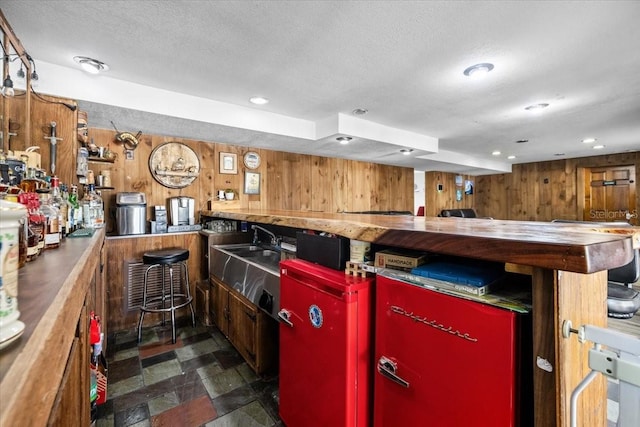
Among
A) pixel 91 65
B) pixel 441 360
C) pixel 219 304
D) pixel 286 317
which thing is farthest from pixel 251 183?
pixel 441 360

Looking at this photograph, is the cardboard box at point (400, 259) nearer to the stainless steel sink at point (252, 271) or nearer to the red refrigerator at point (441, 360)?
the red refrigerator at point (441, 360)

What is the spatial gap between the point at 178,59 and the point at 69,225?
4.27 ft

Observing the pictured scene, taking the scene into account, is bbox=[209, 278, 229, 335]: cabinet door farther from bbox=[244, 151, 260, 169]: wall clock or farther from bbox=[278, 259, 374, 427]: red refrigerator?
bbox=[244, 151, 260, 169]: wall clock

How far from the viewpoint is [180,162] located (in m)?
3.52

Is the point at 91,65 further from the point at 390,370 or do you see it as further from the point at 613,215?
the point at 613,215

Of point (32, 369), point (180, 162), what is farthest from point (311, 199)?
point (32, 369)

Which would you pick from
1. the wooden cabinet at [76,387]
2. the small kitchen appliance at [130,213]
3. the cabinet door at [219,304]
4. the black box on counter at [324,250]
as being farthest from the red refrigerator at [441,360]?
the small kitchen appliance at [130,213]

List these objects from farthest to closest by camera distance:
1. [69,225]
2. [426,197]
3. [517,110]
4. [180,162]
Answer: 1. [426,197]
2. [180,162]
3. [517,110]
4. [69,225]

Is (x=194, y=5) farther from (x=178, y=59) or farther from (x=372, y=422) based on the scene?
(x=372, y=422)

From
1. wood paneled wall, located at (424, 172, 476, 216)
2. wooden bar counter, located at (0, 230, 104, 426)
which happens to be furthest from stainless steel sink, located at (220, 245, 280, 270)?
wood paneled wall, located at (424, 172, 476, 216)

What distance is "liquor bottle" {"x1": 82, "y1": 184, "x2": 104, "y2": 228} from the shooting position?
222cm

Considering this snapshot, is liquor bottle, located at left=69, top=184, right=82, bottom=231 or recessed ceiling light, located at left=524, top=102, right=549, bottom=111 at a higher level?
recessed ceiling light, located at left=524, top=102, right=549, bottom=111

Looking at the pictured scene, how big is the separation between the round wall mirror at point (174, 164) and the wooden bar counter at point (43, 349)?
2.72 m

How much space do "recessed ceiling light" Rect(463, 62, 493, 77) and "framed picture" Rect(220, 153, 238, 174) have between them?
2855 mm
